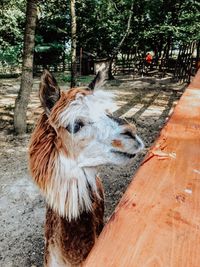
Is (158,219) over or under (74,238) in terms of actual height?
over

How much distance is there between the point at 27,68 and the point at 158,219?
20.0 feet

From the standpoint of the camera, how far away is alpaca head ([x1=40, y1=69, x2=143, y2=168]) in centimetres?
192

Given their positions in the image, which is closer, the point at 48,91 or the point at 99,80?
the point at 48,91

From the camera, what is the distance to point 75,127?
1.97 m

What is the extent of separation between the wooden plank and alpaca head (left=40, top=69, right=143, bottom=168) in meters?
0.28

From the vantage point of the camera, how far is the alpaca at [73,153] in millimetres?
1937

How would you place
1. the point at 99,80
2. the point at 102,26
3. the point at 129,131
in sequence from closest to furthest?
the point at 129,131
the point at 99,80
the point at 102,26

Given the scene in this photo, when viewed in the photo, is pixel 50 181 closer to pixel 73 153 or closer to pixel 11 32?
pixel 73 153

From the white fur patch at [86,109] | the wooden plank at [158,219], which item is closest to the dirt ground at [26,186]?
the white fur patch at [86,109]

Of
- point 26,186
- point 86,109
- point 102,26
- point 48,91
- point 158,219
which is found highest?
point 102,26

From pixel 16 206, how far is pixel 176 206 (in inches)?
141

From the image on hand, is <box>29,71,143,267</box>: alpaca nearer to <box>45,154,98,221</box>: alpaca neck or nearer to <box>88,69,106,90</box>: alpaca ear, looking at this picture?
<box>45,154,98,221</box>: alpaca neck

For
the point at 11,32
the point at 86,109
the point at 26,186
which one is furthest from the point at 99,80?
the point at 11,32

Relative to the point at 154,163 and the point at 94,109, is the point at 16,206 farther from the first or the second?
the point at 154,163
